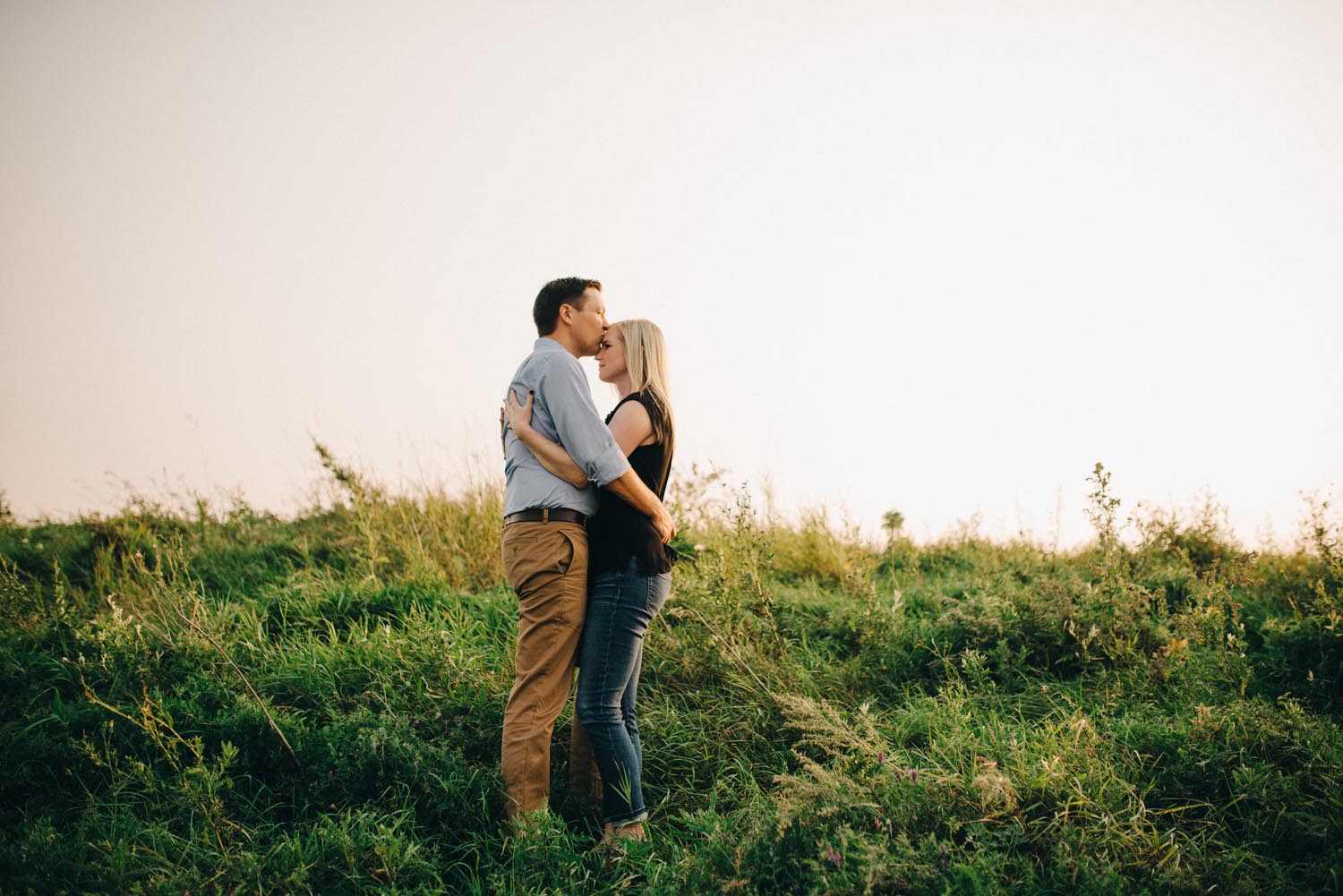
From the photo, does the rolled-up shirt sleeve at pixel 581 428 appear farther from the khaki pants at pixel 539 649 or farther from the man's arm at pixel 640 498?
the khaki pants at pixel 539 649

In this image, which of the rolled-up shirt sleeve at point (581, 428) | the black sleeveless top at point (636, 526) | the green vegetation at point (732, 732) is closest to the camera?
the green vegetation at point (732, 732)

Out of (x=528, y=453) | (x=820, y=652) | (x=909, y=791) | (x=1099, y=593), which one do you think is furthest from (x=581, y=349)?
(x=1099, y=593)

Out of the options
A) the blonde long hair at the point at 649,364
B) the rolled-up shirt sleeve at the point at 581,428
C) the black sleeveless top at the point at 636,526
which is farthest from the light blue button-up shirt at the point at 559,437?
the blonde long hair at the point at 649,364

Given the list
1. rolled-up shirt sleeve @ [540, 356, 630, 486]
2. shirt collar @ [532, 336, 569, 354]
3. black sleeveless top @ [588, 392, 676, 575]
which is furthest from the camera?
shirt collar @ [532, 336, 569, 354]

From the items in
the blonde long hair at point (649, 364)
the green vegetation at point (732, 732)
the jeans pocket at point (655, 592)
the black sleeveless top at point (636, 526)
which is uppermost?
the blonde long hair at point (649, 364)

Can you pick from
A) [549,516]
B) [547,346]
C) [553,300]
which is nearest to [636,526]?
[549,516]

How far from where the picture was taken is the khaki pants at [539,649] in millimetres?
3229

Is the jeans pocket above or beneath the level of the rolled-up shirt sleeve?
beneath

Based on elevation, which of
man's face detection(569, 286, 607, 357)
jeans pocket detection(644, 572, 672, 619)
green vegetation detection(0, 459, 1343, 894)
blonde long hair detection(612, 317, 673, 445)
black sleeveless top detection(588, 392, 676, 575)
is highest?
man's face detection(569, 286, 607, 357)

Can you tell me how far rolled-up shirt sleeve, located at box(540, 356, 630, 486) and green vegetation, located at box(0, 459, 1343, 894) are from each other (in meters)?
1.41

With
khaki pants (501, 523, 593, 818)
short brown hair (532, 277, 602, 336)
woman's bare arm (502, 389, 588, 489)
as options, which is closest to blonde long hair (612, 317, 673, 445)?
short brown hair (532, 277, 602, 336)

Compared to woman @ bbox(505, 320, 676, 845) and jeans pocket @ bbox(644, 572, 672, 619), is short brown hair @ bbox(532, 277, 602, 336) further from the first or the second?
jeans pocket @ bbox(644, 572, 672, 619)

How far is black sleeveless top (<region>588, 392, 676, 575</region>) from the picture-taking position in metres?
3.32

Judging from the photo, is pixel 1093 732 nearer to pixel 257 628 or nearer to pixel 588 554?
pixel 588 554
